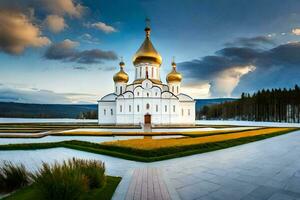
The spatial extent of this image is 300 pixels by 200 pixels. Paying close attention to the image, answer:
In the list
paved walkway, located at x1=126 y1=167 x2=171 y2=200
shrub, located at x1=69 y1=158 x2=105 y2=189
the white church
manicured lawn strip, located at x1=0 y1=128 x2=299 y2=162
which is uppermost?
the white church

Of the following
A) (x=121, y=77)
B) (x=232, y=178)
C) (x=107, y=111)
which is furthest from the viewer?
(x=121, y=77)

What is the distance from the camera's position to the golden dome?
44278 mm

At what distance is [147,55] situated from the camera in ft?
145

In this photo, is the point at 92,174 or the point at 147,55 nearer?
the point at 92,174

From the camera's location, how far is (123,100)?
4062cm

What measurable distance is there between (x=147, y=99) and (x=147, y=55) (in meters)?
10.7

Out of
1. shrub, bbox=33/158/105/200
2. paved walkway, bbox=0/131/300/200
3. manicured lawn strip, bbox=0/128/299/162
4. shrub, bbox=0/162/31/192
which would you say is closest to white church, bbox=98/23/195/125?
manicured lawn strip, bbox=0/128/299/162

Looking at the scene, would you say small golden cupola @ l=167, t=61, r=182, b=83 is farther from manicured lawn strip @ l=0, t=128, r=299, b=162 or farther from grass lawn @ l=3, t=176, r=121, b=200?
grass lawn @ l=3, t=176, r=121, b=200

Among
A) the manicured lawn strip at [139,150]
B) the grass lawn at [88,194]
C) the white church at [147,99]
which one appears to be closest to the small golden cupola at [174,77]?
the white church at [147,99]

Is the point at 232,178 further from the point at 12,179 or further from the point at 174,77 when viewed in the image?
the point at 174,77

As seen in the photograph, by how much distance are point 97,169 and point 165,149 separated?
542 cm

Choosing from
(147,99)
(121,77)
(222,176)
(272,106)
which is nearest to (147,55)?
(121,77)

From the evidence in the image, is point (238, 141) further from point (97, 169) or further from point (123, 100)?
point (123, 100)

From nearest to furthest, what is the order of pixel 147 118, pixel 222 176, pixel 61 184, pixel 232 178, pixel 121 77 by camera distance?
pixel 61 184, pixel 232 178, pixel 222 176, pixel 147 118, pixel 121 77
